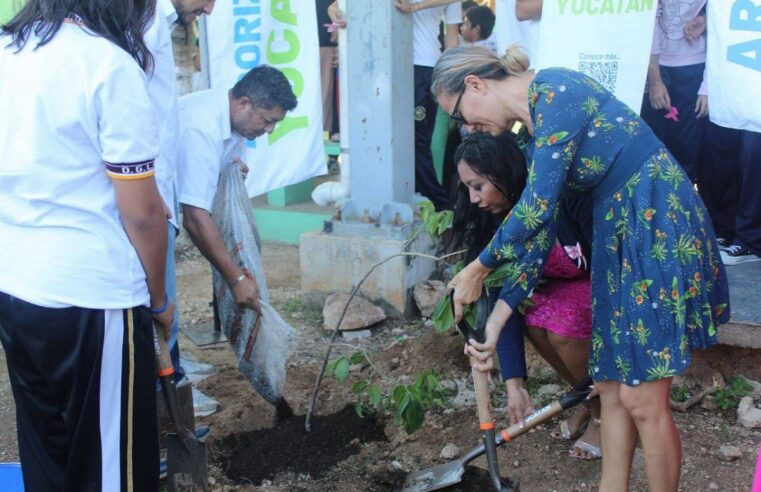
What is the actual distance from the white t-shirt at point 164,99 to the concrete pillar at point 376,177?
6.34ft

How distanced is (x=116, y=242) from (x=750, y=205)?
3.40m

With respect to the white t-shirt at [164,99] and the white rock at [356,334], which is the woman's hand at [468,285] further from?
the white rock at [356,334]

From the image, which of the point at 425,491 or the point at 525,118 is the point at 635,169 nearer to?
the point at 525,118

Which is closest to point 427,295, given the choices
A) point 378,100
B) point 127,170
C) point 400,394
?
point 378,100

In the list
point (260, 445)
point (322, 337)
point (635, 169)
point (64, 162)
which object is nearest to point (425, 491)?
point (260, 445)

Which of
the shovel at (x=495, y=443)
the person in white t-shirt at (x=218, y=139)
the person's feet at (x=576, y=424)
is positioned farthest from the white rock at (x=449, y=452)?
the person in white t-shirt at (x=218, y=139)

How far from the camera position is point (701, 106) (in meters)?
4.38

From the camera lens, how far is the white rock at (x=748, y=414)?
3189 millimetres

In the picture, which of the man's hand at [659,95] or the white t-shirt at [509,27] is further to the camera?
the white t-shirt at [509,27]

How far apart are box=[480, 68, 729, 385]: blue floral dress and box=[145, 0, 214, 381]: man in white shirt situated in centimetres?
106

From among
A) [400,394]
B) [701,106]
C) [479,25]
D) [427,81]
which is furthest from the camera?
[479,25]

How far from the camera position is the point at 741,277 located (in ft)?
12.3

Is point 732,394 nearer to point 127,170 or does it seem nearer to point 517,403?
point 517,403

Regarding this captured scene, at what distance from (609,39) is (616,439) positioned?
2.14m
